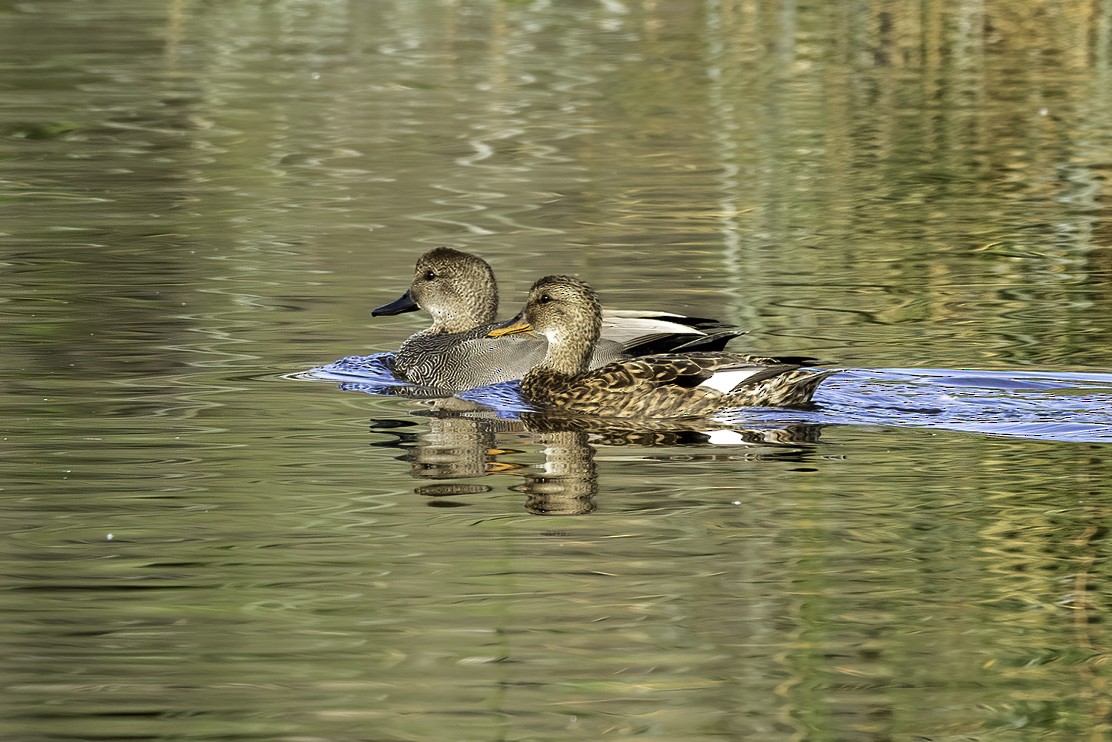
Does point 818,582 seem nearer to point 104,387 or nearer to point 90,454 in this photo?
point 90,454

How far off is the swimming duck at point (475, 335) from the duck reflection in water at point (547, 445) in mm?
715

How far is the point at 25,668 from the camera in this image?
536 cm

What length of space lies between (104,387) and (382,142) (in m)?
9.96

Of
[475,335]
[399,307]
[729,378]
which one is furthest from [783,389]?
[399,307]

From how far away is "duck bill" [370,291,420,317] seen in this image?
11.3 metres

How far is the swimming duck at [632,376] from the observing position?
8.96 m

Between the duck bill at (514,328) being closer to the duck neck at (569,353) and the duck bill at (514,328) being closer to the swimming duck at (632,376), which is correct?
the swimming duck at (632,376)

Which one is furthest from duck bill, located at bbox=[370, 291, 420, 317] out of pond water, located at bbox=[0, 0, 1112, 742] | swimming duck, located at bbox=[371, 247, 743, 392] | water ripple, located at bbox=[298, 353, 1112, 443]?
water ripple, located at bbox=[298, 353, 1112, 443]

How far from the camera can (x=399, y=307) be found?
11.4m

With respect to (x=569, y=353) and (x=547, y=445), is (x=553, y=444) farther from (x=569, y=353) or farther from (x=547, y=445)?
(x=569, y=353)

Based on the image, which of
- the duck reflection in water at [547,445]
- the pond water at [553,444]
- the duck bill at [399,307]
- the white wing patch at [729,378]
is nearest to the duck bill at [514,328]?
the pond water at [553,444]

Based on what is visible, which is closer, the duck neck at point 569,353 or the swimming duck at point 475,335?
the duck neck at point 569,353

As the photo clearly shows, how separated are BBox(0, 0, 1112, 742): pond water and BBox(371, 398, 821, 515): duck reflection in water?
4 cm

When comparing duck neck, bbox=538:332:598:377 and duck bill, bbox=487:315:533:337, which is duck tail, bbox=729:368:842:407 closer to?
duck neck, bbox=538:332:598:377
